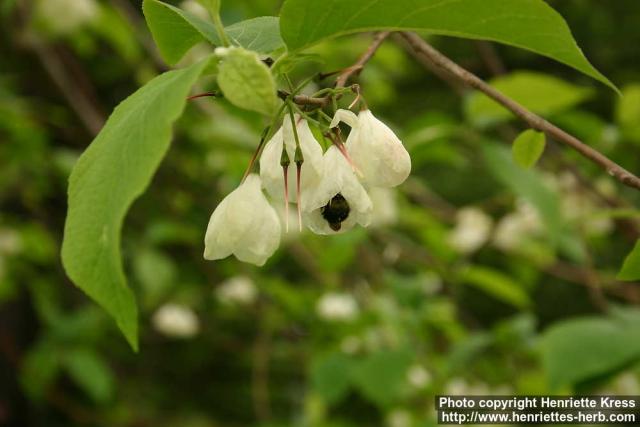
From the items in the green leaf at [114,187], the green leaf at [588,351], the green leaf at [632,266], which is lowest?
the green leaf at [588,351]

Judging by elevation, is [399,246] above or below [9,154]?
below

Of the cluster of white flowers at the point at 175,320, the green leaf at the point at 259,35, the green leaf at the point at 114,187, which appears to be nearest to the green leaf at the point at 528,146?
the green leaf at the point at 259,35

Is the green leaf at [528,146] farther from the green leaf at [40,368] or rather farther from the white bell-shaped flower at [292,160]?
the green leaf at [40,368]

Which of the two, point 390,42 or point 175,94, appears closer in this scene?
point 175,94

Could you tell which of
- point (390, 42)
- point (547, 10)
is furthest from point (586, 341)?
point (390, 42)

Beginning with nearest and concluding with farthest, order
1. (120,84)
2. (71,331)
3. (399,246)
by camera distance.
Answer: (399,246) < (71,331) < (120,84)

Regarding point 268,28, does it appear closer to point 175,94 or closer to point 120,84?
point 175,94

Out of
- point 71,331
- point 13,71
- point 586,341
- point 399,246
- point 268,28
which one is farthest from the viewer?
point 13,71
